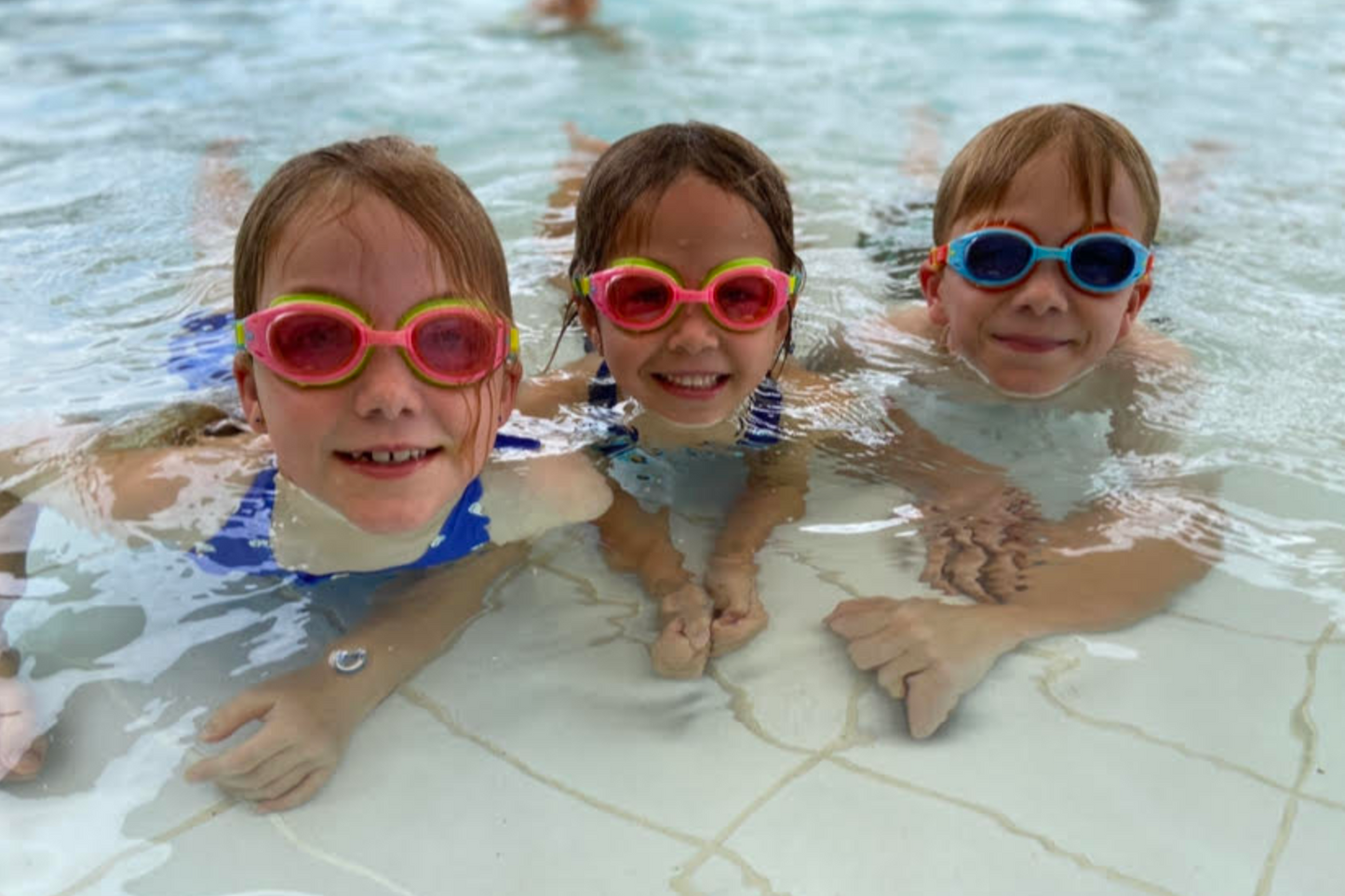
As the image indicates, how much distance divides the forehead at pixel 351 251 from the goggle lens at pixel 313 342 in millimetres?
56

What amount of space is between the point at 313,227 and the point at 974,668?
140cm

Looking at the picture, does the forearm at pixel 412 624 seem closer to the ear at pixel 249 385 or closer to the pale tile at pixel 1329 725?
the ear at pixel 249 385

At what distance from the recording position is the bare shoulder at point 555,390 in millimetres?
2859

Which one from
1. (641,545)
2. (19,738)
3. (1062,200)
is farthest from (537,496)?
A: (1062,200)

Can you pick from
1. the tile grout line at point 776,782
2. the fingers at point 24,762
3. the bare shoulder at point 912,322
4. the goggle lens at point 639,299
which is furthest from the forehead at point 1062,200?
the fingers at point 24,762

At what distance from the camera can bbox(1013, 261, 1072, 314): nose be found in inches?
108

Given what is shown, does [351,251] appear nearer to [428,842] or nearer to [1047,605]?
[428,842]

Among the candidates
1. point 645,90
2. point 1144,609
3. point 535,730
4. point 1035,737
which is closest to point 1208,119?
point 645,90

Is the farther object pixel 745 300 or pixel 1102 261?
pixel 1102 261

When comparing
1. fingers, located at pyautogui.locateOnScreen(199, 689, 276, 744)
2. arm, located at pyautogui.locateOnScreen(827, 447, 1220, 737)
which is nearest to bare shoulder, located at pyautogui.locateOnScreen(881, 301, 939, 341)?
arm, located at pyautogui.locateOnScreen(827, 447, 1220, 737)

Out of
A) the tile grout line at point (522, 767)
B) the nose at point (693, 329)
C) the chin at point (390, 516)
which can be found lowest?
the tile grout line at point (522, 767)

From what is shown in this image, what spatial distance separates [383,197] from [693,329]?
76 cm

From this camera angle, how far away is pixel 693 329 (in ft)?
8.14

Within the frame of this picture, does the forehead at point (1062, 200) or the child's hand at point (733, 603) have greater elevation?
the forehead at point (1062, 200)
